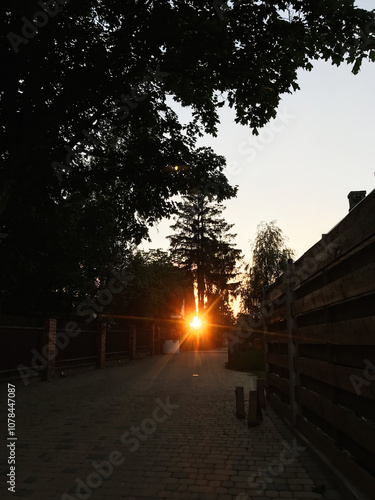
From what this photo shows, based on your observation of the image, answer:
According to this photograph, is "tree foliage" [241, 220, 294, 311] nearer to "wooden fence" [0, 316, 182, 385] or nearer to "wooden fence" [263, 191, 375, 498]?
"wooden fence" [0, 316, 182, 385]

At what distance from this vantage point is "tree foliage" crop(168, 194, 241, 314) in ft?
141

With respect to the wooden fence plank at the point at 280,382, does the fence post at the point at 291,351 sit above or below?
above

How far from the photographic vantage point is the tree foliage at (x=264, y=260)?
29828 millimetres

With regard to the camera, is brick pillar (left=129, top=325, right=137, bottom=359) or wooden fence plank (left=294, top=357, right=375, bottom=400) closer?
wooden fence plank (left=294, top=357, right=375, bottom=400)

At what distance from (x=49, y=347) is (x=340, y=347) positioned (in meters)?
11.8

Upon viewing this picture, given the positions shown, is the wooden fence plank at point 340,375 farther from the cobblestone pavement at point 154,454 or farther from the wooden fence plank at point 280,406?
the wooden fence plank at point 280,406

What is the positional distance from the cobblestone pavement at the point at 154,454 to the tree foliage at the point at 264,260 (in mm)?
21894

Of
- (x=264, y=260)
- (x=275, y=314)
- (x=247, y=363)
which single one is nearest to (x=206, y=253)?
(x=264, y=260)

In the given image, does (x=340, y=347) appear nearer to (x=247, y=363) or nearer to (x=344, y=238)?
(x=344, y=238)

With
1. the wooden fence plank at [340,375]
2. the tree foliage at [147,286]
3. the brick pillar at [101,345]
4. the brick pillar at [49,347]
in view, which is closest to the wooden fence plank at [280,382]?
the wooden fence plank at [340,375]

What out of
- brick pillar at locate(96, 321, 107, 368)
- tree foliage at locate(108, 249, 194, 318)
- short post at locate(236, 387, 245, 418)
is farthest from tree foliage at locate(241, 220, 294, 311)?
short post at locate(236, 387, 245, 418)

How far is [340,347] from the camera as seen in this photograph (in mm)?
3477

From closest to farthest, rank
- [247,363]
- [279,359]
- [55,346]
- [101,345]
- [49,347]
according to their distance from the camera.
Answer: [279,359]
[49,347]
[55,346]
[247,363]
[101,345]

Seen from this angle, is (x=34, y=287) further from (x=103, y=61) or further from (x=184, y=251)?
(x=184, y=251)
